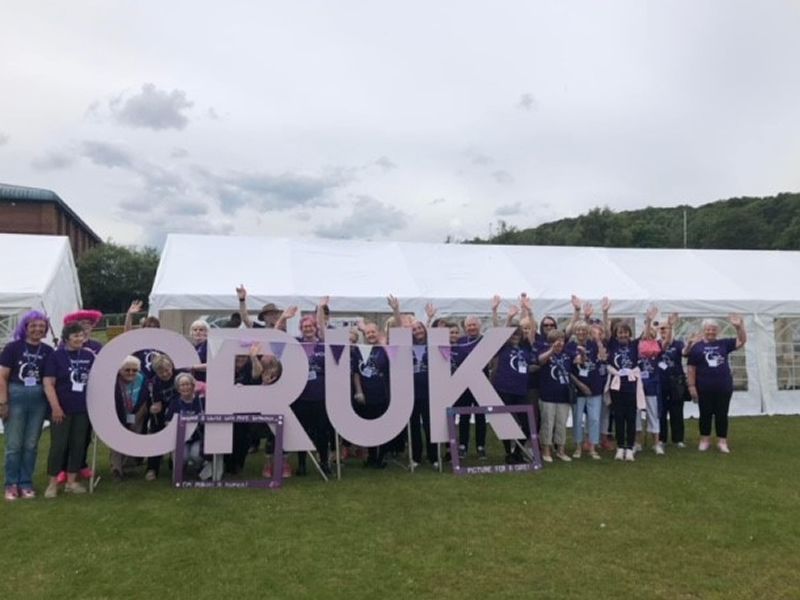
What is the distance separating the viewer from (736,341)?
25.0ft

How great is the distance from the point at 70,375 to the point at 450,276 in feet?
21.1

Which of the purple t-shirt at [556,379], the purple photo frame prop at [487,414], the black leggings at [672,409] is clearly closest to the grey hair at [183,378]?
the purple photo frame prop at [487,414]

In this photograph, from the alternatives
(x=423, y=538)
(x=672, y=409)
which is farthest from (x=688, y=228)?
(x=423, y=538)

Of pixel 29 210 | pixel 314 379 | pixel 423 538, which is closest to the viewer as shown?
pixel 423 538

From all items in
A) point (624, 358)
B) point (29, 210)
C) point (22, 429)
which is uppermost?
point (29, 210)

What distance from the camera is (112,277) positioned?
54.1 metres

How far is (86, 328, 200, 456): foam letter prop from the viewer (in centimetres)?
571

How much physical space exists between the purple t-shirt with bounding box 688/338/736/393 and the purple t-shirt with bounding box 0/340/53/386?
22.7 feet

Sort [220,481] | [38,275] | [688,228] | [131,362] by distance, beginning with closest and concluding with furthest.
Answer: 1. [220,481]
2. [131,362]
3. [38,275]
4. [688,228]

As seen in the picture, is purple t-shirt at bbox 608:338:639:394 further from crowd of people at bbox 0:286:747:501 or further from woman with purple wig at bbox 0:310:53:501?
woman with purple wig at bbox 0:310:53:501

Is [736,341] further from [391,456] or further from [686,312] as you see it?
[391,456]

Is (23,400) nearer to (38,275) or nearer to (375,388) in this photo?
(375,388)

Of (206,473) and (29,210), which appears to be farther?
(29,210)

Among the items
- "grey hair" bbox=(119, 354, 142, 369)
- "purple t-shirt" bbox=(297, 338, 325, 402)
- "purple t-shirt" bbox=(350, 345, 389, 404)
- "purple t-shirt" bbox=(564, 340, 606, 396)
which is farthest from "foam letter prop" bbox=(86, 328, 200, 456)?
"purple t-shirt" bbox=(564, 340, 606, 396)
